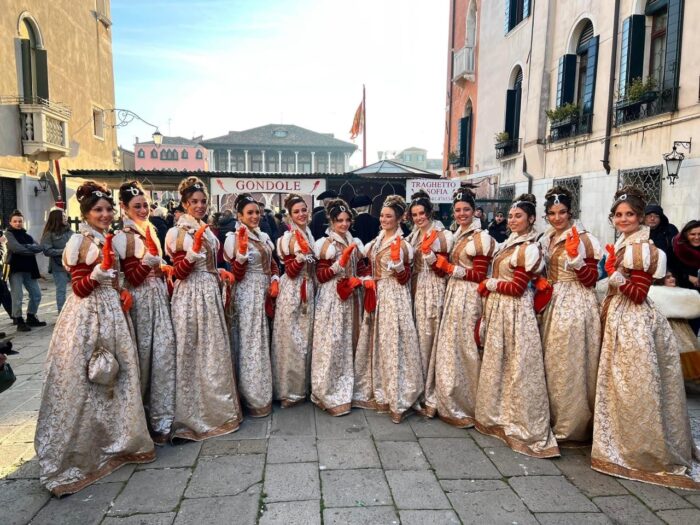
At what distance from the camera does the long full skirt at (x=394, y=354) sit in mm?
3871

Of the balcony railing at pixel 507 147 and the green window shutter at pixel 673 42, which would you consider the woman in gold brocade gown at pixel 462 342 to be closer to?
the green window shutter at pixel 673 42

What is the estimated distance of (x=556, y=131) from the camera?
1085cm

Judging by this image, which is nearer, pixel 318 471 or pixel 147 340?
pixel 318 471

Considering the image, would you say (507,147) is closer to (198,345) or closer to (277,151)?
(198,345)

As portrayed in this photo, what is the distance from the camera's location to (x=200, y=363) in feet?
11.6

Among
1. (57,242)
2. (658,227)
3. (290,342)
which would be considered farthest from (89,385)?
(658,227)

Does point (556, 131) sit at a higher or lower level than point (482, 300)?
higher

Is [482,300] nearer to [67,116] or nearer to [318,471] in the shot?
[318,471]

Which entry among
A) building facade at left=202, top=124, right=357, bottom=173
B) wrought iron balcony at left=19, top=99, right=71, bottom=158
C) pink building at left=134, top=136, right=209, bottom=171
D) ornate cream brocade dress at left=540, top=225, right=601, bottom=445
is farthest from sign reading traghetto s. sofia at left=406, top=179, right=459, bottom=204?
pink building at left=134, top=136, right=209, bottom=171

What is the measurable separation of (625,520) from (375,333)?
2.07 meters

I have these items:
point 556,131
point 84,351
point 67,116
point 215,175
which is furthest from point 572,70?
point 67,116

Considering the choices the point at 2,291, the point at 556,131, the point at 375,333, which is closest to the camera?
the point at 375,333

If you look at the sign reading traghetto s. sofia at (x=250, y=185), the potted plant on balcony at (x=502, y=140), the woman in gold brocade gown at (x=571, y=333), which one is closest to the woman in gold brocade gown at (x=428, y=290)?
the woman in gold brocade gown at (x=571, y=333)

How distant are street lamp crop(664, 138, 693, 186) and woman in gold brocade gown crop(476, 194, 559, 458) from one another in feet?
17.1
